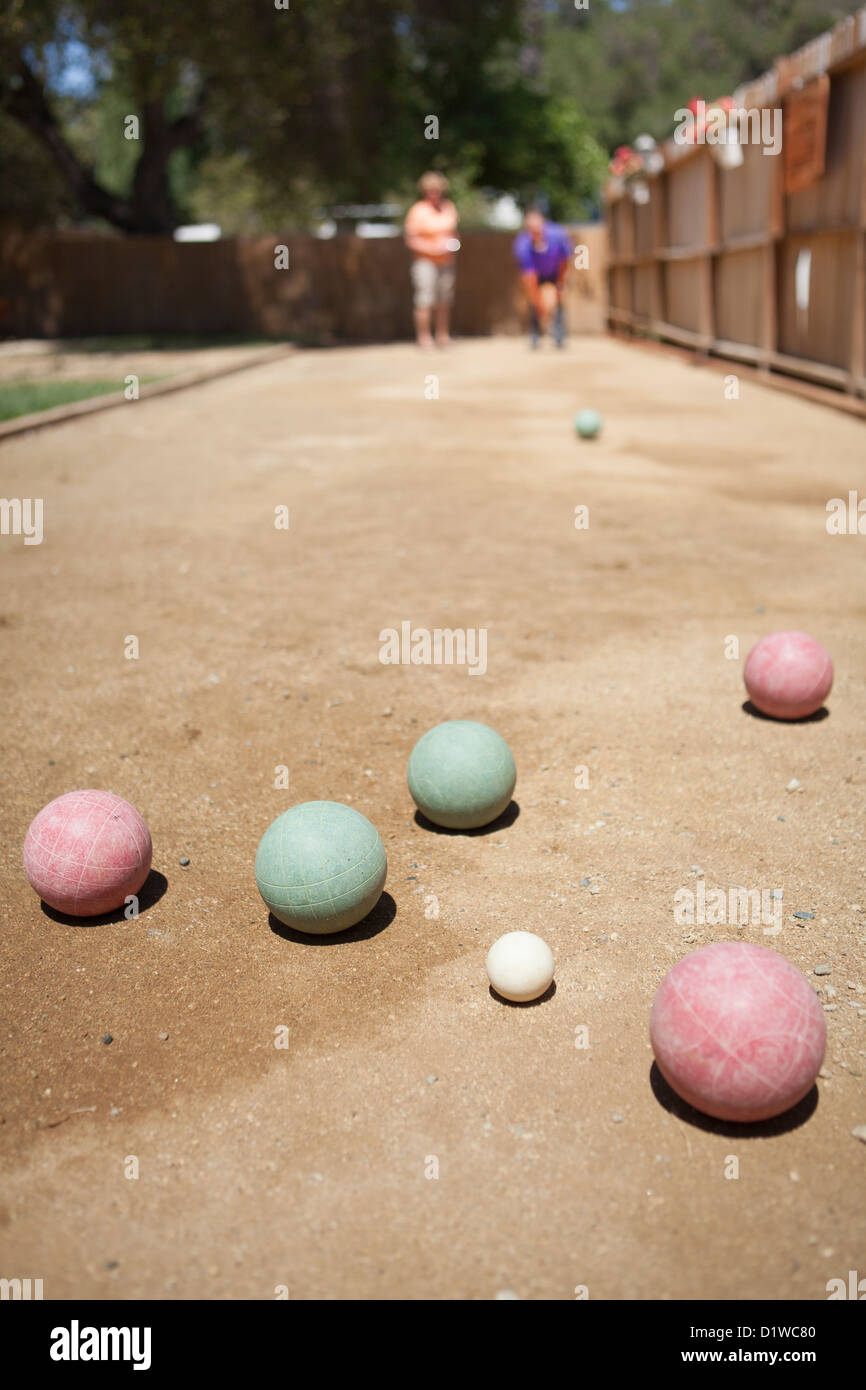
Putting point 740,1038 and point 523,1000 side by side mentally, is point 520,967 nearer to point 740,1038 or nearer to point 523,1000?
point 523,1000

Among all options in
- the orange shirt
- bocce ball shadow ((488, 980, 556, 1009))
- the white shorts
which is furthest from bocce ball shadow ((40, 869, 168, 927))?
the white shorts

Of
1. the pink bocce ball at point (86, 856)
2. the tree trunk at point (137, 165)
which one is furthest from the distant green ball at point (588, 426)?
the tree trunk at point (137, 165)

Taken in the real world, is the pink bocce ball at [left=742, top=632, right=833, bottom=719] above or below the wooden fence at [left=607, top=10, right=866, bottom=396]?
below

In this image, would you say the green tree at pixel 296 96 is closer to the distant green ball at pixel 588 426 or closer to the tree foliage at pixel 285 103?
the tree foliage at pixel 285 103

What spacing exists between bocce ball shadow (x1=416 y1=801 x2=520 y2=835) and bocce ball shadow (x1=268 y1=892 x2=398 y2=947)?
60 cm

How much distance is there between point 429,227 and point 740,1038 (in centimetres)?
1901

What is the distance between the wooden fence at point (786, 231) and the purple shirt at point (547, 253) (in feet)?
6.02

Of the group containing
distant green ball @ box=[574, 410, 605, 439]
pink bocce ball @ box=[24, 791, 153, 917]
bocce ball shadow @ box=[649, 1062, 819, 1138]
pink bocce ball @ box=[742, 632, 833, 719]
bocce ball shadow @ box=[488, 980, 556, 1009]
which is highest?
distant green ball @ box=[574, 410, 605, 439]

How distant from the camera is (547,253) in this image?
68.1 feet

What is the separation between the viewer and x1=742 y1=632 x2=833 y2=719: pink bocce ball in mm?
5363

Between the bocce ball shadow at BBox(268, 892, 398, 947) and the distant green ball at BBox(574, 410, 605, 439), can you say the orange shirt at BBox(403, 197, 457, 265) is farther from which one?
the bocce ball shadow at BBox(268, 892, 398, 947)

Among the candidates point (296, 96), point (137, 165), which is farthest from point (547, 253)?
point (137, 165)
